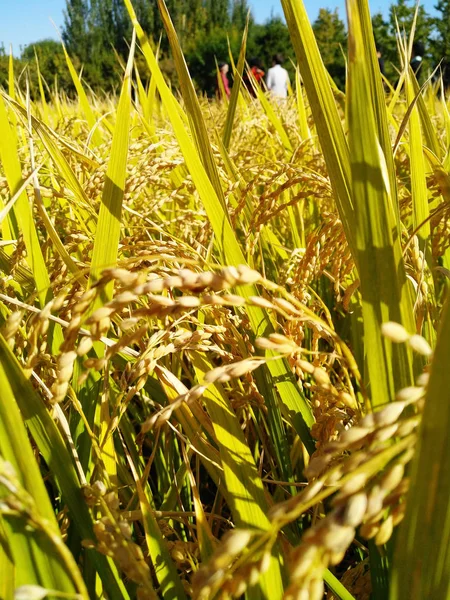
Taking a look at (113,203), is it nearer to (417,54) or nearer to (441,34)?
(417,54)

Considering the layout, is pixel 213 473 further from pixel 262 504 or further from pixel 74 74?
pixel 74 74

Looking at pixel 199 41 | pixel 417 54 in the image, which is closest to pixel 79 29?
pixel 199 41

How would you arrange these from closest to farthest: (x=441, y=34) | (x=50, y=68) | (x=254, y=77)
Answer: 1. (x=254, y=77)
2. (x=441, y=34)
3. (x=50, y=68)

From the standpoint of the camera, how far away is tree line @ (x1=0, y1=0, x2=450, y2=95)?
11.8 m

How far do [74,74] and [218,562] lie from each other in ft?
5.30

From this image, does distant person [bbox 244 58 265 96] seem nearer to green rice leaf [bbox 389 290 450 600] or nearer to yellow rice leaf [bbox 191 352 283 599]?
yellow rice leaf [bbox 191 352 283 599]

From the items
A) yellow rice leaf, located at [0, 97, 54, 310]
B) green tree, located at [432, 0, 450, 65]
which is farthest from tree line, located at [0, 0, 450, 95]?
yellow rice leaf, located at [0, 97, 54, 310]

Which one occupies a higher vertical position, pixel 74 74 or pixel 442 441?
pixel 74 74

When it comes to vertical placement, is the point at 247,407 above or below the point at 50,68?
below

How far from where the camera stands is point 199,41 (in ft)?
79.0

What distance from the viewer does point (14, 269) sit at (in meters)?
0.79

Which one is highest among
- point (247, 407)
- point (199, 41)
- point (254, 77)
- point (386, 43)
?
point (199, 41)

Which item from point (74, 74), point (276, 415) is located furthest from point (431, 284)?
point (74, 74)

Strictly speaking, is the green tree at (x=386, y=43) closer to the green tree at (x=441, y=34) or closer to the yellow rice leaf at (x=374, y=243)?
the green tree at (x=441, y=34)
